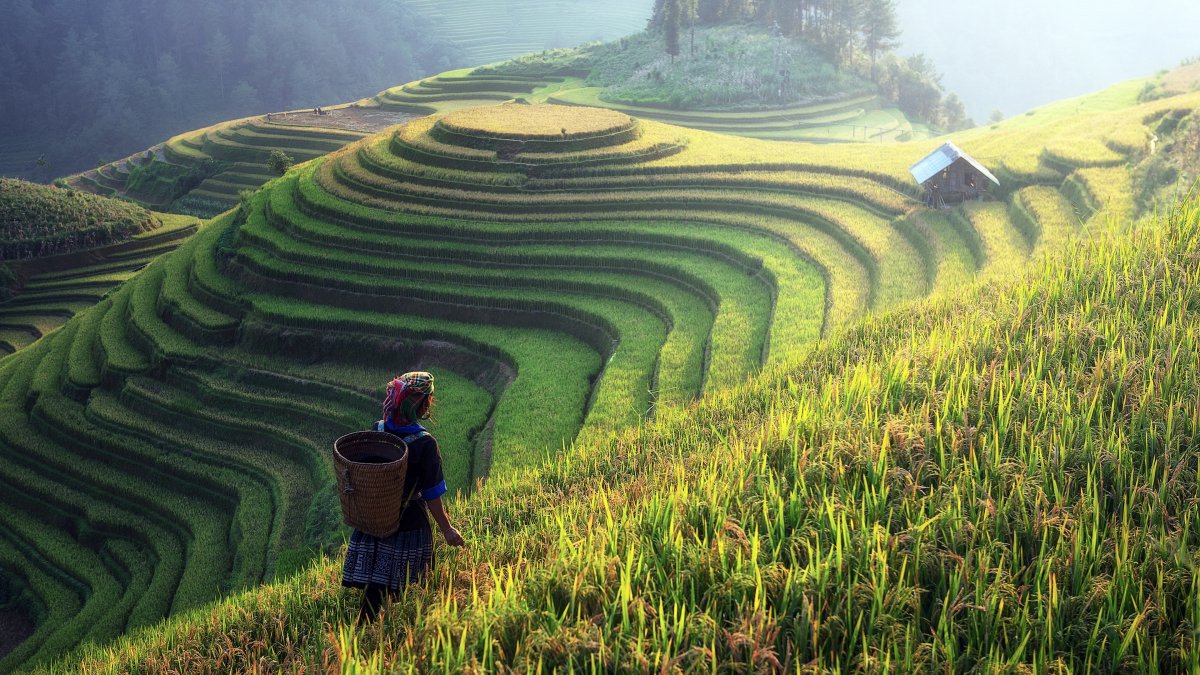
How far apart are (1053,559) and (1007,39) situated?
15689cm

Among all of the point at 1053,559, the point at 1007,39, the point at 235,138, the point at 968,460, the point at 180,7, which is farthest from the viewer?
the point at 1007,39

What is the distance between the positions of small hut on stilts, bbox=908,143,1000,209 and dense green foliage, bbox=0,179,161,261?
30091mm

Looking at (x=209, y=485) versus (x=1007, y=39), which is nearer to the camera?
(x=209, y=485)

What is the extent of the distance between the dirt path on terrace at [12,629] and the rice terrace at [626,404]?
0.07m

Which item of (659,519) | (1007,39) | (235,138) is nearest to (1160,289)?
(659,519)

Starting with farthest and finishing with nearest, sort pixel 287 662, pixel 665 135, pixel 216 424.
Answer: pixel 665 135
pixel 216 424
pixel 287 662

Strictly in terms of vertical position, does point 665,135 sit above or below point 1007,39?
below

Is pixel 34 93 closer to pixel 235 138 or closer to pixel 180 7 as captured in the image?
pixel 180 7

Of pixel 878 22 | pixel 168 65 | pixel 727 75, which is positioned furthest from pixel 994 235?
pixel 168 65

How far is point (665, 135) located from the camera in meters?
23.8

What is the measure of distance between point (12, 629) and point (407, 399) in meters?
12.3

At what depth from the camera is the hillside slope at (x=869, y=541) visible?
3369 mm

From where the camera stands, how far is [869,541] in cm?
377

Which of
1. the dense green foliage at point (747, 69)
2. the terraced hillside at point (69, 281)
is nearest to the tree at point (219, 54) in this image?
the dense green foliage at point (747, 69)
